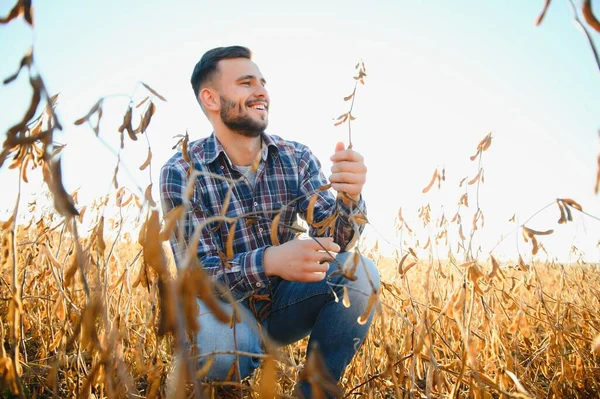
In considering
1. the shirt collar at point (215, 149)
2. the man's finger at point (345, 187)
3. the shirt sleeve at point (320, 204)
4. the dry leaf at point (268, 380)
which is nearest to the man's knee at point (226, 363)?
the shirt sleeve at point (320, 204)

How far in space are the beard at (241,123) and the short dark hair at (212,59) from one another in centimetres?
38

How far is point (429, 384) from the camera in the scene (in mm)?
996

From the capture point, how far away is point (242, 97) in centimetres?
224

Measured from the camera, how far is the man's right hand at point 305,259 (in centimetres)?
127

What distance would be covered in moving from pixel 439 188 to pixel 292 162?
3.49ft

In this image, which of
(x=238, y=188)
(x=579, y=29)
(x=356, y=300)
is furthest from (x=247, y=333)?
(x=579, y=29)

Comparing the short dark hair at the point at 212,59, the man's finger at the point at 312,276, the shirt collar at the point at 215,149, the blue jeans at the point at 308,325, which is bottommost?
the blue jeans at the point at 308,325

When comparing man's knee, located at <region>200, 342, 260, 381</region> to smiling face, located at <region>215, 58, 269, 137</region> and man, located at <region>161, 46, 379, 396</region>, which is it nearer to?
man, located at <region>161, 46, 379, 396</region>

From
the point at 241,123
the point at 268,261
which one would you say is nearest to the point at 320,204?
the point at 268,261

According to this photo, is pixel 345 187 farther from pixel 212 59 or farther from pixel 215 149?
pixel 212 59

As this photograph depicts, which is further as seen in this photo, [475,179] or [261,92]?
[261,92]

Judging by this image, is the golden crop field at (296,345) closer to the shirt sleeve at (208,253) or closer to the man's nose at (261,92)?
the shirt sleeve at (208,253)

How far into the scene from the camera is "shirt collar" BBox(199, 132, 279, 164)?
2.03m

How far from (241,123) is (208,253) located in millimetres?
793
